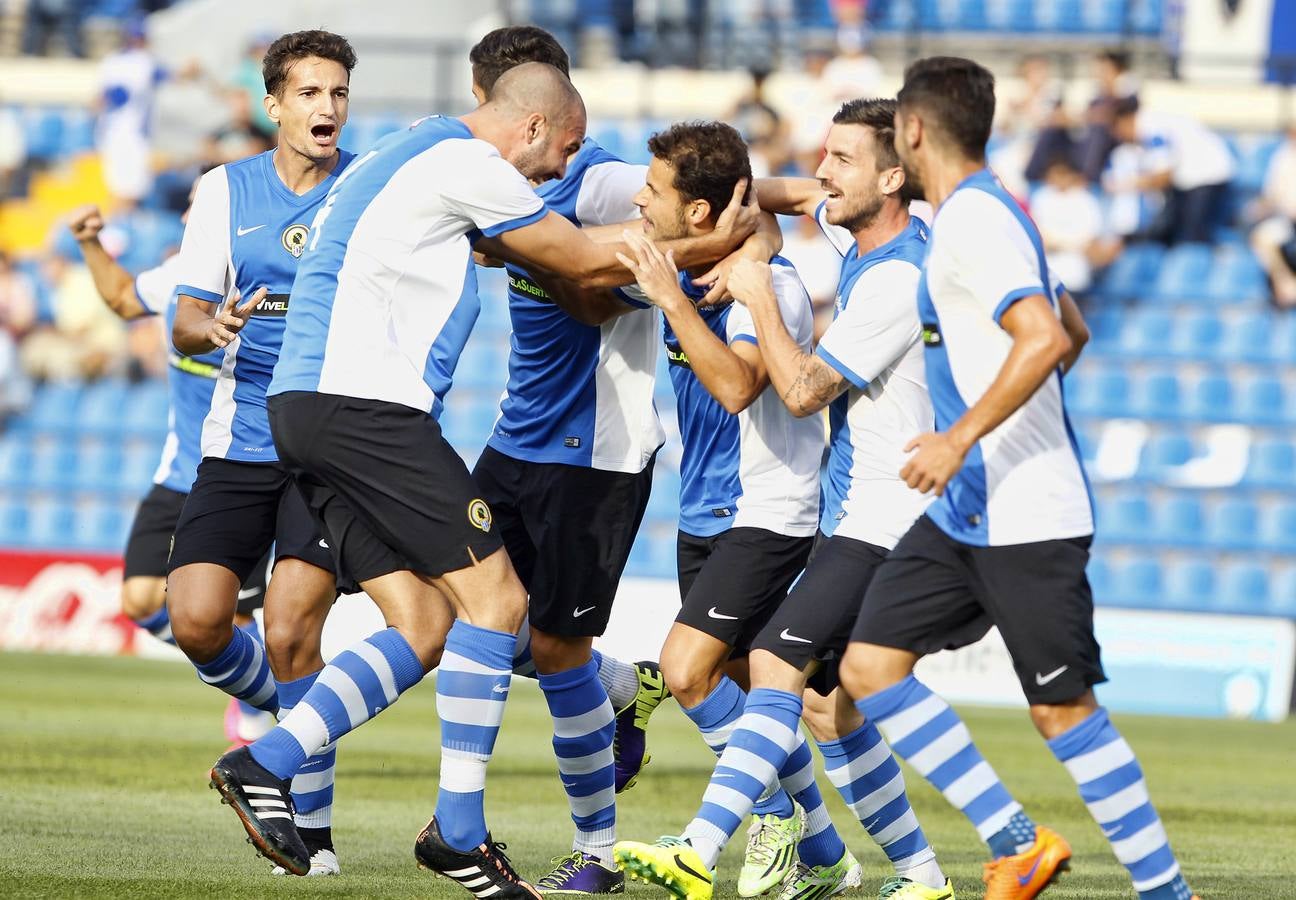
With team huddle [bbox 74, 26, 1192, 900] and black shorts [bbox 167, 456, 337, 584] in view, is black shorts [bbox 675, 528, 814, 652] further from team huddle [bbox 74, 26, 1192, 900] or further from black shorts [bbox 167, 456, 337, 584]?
black shorts [bbox 167, 456, 337, 584]

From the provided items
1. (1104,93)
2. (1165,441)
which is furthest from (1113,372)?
(1104,93)

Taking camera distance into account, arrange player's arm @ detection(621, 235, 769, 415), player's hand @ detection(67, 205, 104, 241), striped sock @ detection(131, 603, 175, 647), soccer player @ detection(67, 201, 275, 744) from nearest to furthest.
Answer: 1. player's arm @ detection(621, 235, 769, 415)
2. player's hand @ detection(67, 205, 104, 241)
3. soccer player @ detection(67, 201, 275, 744)
4. striped sock @ detection(131, 603, 175, 647)

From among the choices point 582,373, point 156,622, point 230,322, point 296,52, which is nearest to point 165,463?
point 156,622

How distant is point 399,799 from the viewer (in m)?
8.21

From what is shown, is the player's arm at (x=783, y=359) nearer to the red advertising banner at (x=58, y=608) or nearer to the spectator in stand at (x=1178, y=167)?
the red advertising banner at (x=58, y=608)

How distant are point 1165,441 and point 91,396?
10879 millimetres

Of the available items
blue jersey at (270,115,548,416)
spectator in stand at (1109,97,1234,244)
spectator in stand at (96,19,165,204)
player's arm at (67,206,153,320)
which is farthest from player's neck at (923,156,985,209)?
spectator in stand at (96,19,165,204)

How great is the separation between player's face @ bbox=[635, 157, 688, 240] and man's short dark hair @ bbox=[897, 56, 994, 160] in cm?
95

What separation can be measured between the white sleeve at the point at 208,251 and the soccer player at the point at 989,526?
2.83 meters

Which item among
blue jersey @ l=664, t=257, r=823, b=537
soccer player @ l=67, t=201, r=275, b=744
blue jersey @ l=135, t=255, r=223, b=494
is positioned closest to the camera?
blue jersey @ l=664, t=257, r=823, b=537

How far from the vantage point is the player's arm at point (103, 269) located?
780cm

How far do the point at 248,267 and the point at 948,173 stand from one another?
2.88 meters

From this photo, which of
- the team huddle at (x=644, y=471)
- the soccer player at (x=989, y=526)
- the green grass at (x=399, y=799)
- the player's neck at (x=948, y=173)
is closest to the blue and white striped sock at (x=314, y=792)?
the team huddle at (x=644, y=471)

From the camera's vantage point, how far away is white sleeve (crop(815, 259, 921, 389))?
5.46 metres
